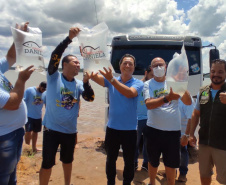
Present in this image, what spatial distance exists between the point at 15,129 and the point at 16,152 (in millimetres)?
244

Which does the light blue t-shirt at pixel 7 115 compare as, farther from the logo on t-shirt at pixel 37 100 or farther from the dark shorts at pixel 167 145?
the logo on t-shirt at pixel 37 100

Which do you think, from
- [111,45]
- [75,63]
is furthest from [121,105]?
[111,45]

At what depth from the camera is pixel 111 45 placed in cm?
555

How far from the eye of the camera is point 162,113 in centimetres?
273

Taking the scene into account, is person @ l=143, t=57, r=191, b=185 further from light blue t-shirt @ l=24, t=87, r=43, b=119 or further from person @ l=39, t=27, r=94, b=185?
light blue t-shirt @ l=24, t=87, r=43, b=119

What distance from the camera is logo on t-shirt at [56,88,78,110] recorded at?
8.85ft

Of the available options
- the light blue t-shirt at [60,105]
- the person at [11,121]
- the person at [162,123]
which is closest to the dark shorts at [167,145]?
the person at [162,123]

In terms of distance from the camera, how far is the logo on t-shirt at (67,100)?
2696 mm

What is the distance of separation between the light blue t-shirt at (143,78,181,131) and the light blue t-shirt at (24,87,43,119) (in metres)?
2.95

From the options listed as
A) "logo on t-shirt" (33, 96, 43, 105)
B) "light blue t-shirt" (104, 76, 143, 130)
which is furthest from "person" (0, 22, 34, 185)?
"logo on t-shirt" (33, 96, 43, 105)

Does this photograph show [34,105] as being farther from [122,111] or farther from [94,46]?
[94,46]

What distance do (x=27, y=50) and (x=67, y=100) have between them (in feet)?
3.14

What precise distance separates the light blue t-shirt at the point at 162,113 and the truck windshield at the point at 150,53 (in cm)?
240

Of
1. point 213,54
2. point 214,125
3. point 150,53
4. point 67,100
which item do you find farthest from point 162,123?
point 213,54
